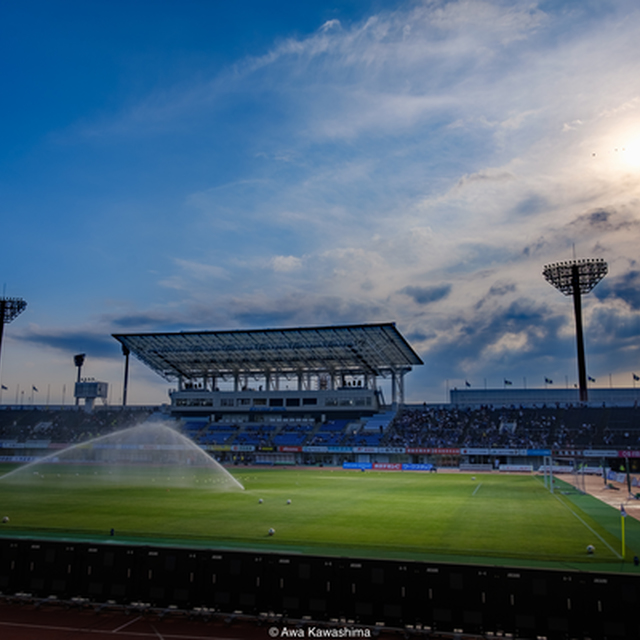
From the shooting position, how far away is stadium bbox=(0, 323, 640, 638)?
13406 mm

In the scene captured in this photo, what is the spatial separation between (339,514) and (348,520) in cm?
273

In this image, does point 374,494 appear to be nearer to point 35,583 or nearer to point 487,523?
point 487,523

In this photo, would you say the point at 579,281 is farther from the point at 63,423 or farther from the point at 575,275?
the point at 63,423

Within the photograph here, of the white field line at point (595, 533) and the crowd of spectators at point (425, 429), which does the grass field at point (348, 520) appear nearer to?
the white field line at point (595, 533)

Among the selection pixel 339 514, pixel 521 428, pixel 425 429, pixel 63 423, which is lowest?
pixel 339 514

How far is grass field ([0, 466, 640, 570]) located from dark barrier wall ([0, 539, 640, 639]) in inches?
349

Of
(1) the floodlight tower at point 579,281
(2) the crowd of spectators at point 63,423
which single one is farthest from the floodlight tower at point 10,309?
(1) the floodlight tower at point 579,281

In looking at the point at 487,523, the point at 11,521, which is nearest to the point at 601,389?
the point at 487,523

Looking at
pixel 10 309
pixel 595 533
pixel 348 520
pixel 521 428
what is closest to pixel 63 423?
pixel 10 309

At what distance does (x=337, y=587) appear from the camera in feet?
45.5

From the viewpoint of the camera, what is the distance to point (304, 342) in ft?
343

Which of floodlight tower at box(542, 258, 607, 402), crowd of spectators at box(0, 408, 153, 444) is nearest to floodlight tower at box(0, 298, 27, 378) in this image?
crowd of spectators at box(0, 408, 153, 444)

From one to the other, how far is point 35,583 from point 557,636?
14.1m

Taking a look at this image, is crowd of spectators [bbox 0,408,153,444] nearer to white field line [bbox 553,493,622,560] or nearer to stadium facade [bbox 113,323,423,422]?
stadium facade [bbox 113,323,423,422]
